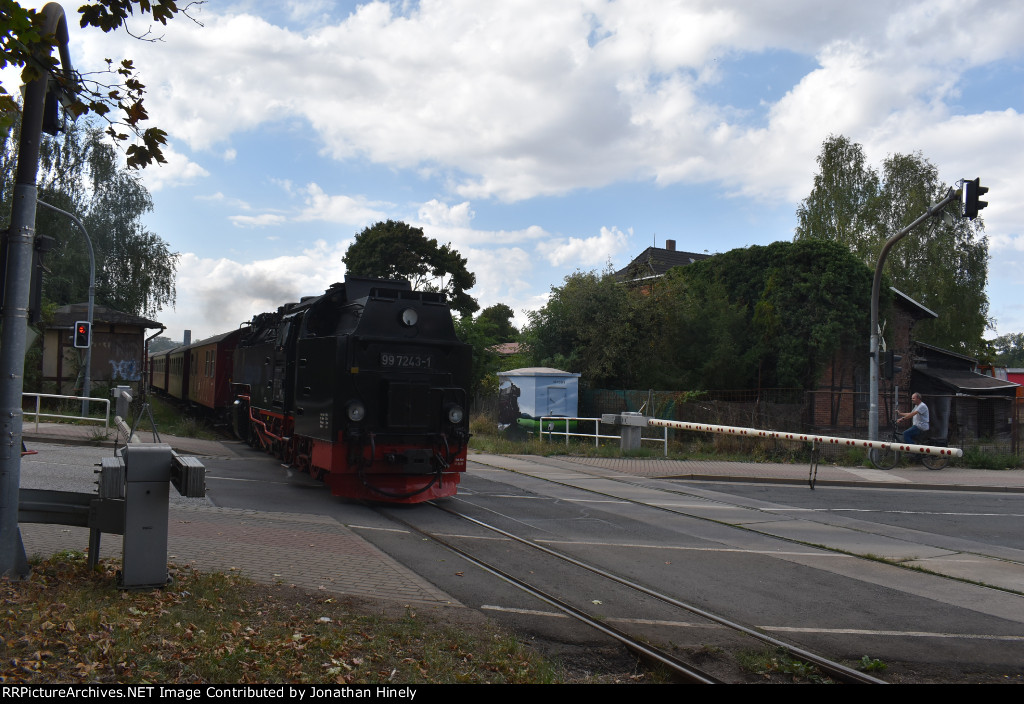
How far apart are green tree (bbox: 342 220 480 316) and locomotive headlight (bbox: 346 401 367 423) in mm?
38553

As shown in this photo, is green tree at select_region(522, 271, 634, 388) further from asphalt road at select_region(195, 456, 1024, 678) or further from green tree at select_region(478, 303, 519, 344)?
green tree at select_region(478, 303, 519, 344)

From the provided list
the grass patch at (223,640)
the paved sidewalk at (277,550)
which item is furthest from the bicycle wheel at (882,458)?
the grass patch at (223,640)

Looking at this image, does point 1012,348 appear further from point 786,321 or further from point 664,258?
point 786,321

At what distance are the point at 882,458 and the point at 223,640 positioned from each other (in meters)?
17.9

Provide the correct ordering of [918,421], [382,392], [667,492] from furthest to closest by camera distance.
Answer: [918,421] < [667,492] < [382,392]

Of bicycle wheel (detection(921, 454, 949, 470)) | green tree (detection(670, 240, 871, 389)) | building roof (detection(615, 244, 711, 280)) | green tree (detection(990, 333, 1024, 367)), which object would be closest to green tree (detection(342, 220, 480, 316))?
building roof (detection(615, 244, 711, 280))

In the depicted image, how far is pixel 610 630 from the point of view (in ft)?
19.1

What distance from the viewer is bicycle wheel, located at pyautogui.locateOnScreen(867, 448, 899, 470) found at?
1872 centimetres

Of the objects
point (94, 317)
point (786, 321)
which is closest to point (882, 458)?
point (786, 321)

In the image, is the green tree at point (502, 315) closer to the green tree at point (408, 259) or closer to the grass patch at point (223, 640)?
the green tree at point (408, 259)

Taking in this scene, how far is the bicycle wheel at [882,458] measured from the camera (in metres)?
18.7

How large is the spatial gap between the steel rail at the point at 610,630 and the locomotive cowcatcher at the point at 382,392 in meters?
2.67

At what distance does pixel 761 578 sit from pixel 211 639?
17.7 ft
